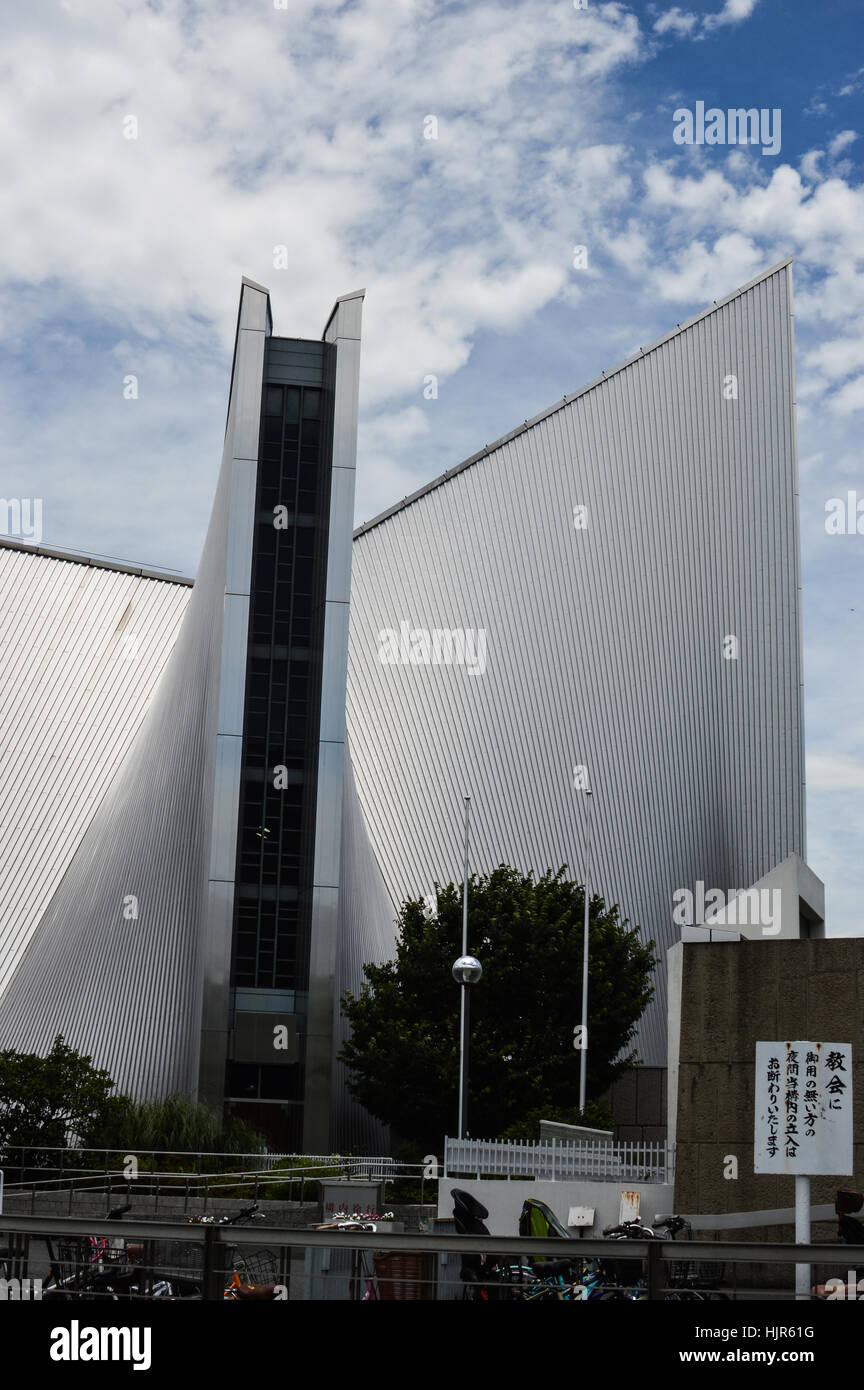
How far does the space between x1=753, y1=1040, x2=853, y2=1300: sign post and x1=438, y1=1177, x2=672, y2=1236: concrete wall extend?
6618 millimetres

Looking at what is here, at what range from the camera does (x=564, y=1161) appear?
19.0 meters

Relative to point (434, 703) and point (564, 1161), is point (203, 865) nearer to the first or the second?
point (434, 703)

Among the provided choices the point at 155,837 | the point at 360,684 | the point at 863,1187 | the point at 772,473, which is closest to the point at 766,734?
the point at 772,473

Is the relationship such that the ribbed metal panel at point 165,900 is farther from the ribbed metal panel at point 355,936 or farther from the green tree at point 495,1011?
the green tree at point 495,1011

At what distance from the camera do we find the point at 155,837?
37625 mm

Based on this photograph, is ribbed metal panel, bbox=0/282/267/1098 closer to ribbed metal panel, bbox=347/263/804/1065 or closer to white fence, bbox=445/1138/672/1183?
ribbed metal panel, bbox=347/263/804/1065

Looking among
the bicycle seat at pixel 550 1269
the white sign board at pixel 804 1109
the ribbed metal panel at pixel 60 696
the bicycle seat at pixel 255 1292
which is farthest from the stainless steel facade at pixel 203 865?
the bicycle seat at pixel 255 1292

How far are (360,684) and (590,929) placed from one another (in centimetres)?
1335

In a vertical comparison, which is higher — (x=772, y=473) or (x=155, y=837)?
(x=772, y=473)

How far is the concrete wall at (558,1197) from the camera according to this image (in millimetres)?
17156

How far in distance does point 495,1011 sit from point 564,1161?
48.2 feet

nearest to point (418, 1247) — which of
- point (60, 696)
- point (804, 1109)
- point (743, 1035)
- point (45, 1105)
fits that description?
point (804, 1109)
